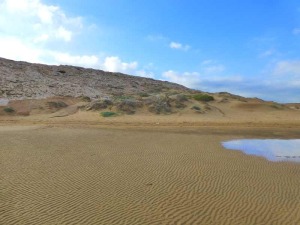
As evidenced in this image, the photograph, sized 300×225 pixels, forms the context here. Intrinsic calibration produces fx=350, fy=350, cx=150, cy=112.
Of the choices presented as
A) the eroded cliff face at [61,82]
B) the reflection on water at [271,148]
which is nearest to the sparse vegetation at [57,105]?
the eroded cliff face at [61,82]

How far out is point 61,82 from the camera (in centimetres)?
4194

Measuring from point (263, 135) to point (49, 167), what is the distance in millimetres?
12033

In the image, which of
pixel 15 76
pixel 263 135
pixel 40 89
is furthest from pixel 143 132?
pixel 15 76

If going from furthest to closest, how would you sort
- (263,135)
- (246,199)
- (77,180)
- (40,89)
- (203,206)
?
(40,89)
(263,135)
(77,180)
(246,199)
(203,206)

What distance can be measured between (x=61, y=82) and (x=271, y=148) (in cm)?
3218

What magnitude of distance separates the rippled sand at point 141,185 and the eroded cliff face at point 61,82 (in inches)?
903

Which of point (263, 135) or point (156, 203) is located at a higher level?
point (263, 135)

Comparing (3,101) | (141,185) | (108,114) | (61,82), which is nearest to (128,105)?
(108,114)

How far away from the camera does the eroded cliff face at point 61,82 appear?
3625 centimetres

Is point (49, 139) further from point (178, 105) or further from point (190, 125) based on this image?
point (178, 105)

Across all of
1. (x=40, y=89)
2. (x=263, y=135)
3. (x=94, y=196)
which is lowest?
(x=94, y=196)

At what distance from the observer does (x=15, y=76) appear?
1564 inches

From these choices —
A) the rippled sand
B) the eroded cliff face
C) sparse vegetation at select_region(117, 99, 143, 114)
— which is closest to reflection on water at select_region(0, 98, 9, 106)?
the eroded cliff face

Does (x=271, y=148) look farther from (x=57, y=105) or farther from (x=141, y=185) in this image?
(x=57, y=105)
